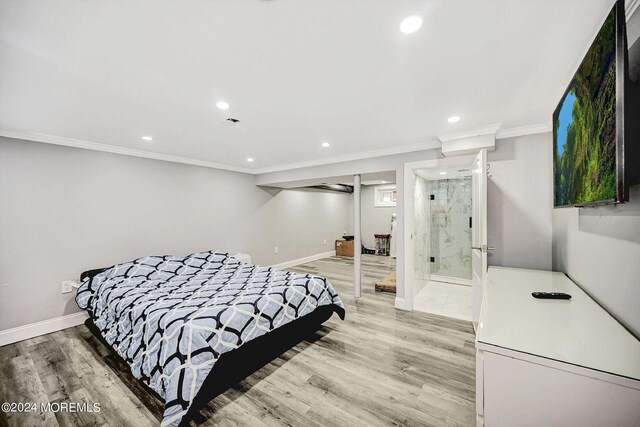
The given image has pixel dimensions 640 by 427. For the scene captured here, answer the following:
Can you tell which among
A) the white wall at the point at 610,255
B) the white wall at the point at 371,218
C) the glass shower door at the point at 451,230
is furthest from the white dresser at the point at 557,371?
the white wall at the point at 371,218

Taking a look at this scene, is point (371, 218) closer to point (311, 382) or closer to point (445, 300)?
point (445, 300)

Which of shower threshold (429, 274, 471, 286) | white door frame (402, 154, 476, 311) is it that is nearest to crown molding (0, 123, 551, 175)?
white door frame (402, 154, 476, 311)

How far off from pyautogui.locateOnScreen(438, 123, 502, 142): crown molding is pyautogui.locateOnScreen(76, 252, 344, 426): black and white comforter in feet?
7.36

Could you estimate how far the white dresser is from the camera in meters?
0.81

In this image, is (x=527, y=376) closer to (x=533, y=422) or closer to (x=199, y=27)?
(x=533, y=422)

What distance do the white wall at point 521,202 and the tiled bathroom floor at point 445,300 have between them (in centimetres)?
92

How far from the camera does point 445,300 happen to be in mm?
3842

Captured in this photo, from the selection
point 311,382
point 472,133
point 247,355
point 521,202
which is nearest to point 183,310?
point 247,355

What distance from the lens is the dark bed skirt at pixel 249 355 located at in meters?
1.71

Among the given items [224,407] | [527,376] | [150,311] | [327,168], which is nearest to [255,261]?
[327,168]

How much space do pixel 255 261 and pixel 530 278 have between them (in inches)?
179

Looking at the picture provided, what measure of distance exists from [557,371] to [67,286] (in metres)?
4.50

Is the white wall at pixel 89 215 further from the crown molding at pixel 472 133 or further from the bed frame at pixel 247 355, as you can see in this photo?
the crown molding at pixel 472 133

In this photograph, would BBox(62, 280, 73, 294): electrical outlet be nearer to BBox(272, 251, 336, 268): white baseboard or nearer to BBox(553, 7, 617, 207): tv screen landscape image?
BBox(272, 251, 336, 268): white baseboard
